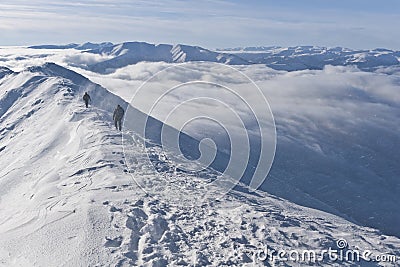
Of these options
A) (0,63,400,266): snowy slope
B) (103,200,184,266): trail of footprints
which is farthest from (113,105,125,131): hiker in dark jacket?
(103,200,184,266): trail of footprints

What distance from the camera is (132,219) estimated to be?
2066 cm

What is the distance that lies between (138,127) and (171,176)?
62.6ft

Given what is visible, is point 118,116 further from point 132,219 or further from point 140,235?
point 140,235

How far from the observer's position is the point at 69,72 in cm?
9444

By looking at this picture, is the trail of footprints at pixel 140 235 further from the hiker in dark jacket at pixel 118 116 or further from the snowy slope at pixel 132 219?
the hiker in dark jacket at pixel 118 116

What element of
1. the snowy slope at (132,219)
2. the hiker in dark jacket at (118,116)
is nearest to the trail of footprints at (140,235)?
the snowy slope at (132,219)

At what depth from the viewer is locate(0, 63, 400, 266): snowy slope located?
17.7m

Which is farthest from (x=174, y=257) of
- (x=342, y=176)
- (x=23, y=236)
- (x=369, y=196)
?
(x=342, y=176)

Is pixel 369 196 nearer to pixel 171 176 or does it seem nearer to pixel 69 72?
pixel 69 72

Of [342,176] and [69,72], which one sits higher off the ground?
[69,72]

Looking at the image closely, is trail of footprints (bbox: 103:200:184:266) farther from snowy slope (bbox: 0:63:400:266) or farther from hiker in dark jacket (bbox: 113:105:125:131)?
hiker in dark jacket (bbox: 113:105:125:131)

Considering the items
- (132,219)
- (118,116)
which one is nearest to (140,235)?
(132,219)

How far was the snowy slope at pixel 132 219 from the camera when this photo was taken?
1773cm

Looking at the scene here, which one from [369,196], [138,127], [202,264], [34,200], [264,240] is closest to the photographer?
[202,264]
